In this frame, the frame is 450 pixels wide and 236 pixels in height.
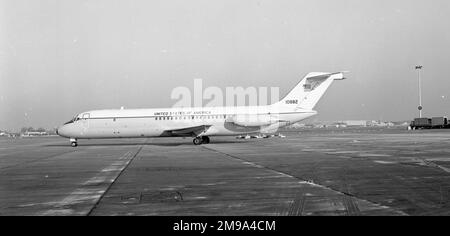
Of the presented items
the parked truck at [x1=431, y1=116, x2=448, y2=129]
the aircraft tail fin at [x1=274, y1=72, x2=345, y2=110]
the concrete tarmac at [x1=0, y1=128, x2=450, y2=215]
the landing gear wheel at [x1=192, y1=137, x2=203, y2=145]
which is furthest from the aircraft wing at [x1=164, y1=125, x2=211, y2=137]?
the parked truck at [x1=431, y1=116, x2=448, y2=129]

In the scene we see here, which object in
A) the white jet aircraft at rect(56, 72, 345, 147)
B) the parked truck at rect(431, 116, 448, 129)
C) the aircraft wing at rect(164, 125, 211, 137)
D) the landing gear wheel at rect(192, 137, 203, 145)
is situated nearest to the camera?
the aircraft wing at rect(164, 125, 211, 137)

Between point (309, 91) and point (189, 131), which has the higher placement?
point (309, 91)

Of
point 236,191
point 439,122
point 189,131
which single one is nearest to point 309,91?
point 189,131

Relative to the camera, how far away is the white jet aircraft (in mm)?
32562

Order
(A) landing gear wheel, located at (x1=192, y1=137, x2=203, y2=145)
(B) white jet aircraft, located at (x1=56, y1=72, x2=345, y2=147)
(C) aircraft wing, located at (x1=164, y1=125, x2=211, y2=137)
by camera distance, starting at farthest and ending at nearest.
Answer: (A) landing gear wheel, located at (x1=192, y1=137, x2=203, y2=145), (B) white jet aircraft, located at (x1=56, y1=72, x2=345, y2=147), (C) aircraft wing, located at (x1=164, y1=125, x2=211, y2=137)

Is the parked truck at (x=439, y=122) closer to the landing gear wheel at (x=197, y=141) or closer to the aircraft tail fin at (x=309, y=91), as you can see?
the aircraft tail fin at (x=309, y=91)

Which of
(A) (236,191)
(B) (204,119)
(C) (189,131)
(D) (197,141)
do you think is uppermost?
(B) (204,119)

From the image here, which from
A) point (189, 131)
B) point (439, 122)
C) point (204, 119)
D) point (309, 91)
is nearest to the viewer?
point (189, 131)

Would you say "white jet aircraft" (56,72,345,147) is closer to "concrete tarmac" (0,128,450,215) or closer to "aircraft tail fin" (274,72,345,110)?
"aircraft tail fin" (274,72,345,110)

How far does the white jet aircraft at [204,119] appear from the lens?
107 feet

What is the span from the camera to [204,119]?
33281mm

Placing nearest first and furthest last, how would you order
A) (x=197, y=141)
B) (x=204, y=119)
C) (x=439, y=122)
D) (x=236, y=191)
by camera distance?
(x=236, y=191), (x=197, y=141), (x=204, y=119), (x=439, y=122)

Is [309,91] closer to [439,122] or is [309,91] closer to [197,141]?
[197,141]

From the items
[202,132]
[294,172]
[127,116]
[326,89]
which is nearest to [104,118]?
[127,116]
